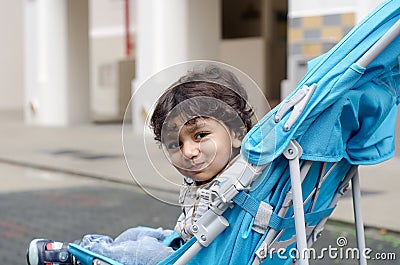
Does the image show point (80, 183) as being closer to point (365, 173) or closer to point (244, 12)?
point (365, 173)

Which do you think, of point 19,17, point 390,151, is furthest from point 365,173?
point 19,17

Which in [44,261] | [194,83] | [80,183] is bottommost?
[80,183]

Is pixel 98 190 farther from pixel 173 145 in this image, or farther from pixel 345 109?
pixel 345 109

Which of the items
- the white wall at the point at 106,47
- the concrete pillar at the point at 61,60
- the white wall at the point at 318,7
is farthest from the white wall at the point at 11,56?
the white wall at the point at 318,7

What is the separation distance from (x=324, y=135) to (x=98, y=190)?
5.17 metres

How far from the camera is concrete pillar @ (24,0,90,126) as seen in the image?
14.9 meters

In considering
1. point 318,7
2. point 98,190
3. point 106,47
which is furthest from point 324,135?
point 106,47

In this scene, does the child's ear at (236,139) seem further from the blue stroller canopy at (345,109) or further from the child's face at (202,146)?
the blue stroller canopy at (345,109)

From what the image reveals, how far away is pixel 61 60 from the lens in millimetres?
14914

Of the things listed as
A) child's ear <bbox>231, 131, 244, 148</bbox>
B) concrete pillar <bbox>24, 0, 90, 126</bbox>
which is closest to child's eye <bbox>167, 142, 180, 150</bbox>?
child's ear <bbox>231, 131, 244, 148</bbox>

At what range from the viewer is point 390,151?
2.95 metres

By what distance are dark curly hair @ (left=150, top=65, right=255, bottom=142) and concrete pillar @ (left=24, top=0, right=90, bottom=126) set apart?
40.1 feet

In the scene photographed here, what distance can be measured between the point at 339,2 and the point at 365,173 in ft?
7.79

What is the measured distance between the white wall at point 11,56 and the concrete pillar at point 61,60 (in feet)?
20.5
